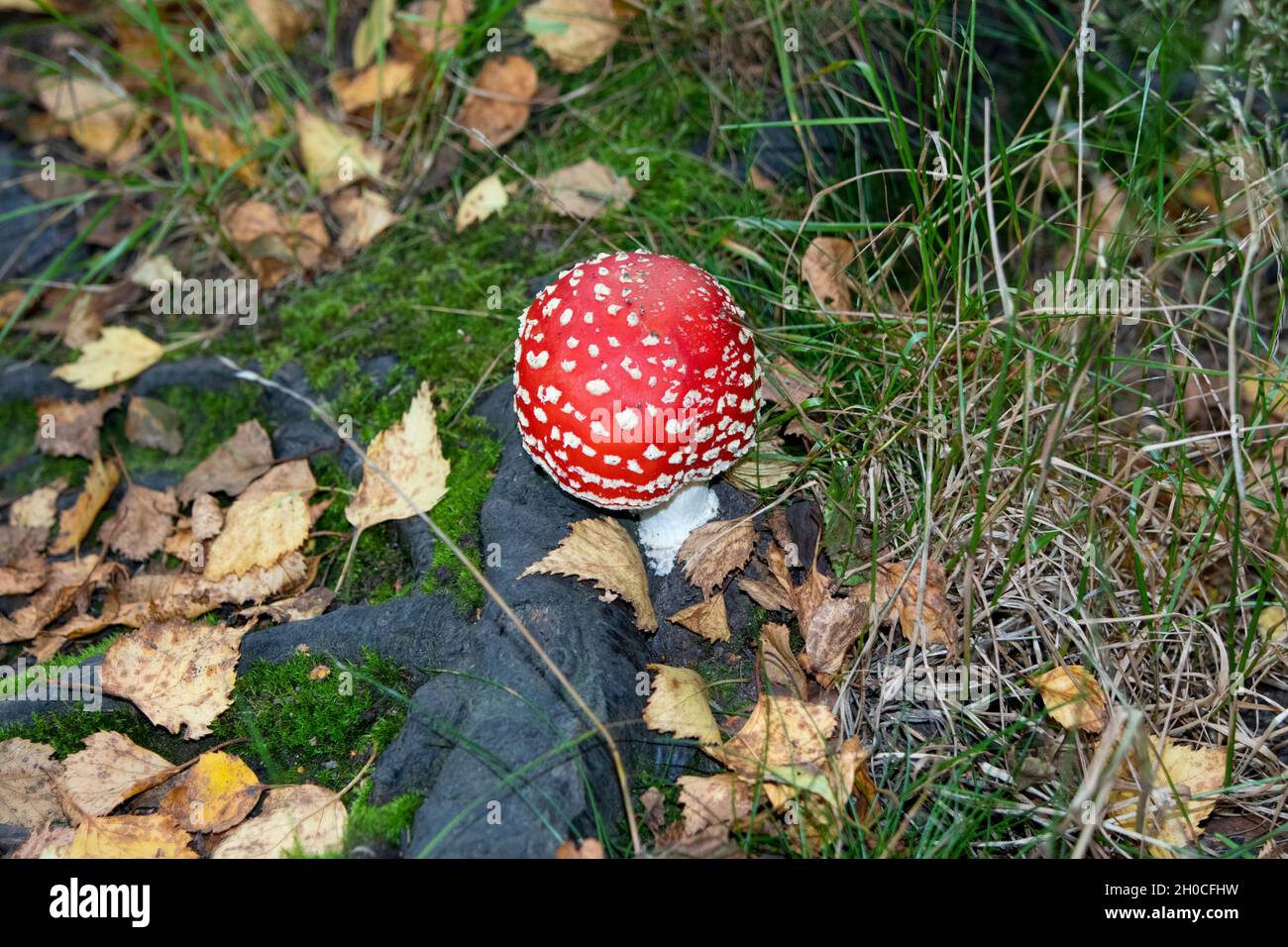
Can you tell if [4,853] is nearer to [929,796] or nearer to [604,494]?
[604,494]

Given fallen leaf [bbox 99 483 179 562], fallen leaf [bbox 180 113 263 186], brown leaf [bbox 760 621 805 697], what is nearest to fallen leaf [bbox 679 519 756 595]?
brown leaf [bbox 760 621 805 697]

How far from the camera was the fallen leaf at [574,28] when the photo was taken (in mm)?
4883

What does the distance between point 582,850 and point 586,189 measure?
9.88 feet

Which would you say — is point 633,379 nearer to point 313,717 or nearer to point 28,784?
point 313,717

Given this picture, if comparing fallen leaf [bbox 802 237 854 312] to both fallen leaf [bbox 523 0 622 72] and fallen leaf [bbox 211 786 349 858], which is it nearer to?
fallen leaf [bbox 523 0 622 72]

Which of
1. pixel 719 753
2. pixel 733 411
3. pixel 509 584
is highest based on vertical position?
pixel 733 411

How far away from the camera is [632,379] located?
287 centimetres

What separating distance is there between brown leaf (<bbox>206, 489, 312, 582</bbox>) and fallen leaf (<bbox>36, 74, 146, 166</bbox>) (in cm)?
297

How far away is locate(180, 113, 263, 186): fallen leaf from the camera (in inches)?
201

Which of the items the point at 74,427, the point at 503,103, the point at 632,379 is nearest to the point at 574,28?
the point at 503,103
